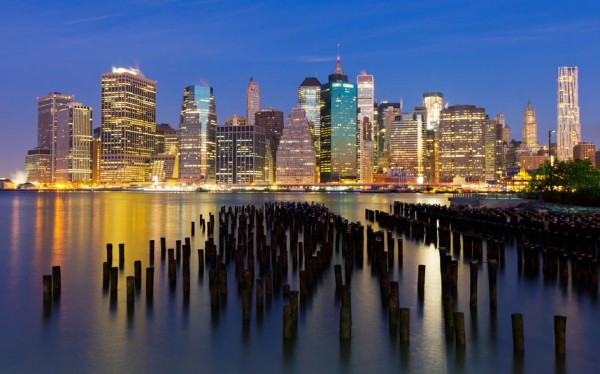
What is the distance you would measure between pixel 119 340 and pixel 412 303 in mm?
9962

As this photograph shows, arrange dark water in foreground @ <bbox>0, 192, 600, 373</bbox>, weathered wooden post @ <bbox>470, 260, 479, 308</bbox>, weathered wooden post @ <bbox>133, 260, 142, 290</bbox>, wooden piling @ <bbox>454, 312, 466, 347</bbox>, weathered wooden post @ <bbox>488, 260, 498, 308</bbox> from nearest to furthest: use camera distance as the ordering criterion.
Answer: dark water in foreground @ <bbox>0, 192, 600, 373</bbox> → wooden piling @ <bbox>454, 312, 466, 347</bbox> → weathered wooden post @ <bbox>470, 260, 479, 308</bbox> → weathered wooden post @ <bbox>488, 260, 498, 308</bbox> → weathered wooden post @ <bbox>133, 260, 142, 290</bbox>

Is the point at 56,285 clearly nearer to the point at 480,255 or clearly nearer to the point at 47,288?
the point at 47,288

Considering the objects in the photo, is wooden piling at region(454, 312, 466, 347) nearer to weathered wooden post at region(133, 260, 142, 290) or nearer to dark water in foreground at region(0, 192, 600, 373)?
dark water in foreground at region(0, 192, 600, 373)

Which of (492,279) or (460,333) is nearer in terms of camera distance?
(460,333)

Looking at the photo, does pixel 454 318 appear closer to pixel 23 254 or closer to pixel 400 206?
pixel 23 254

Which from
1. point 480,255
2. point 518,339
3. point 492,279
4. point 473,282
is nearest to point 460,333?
point 518,339

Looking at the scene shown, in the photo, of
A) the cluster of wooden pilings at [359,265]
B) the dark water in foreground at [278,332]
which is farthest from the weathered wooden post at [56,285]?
the dark water in foreground at [278,332]

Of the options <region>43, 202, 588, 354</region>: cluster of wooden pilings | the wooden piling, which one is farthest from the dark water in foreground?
<region>43, 202, 588, 354</region>: cluster of wooden pilings

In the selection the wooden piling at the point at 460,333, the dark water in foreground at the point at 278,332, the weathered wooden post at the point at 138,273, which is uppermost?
the weathered wooden post at the point at 138,273

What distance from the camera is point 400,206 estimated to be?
243ft

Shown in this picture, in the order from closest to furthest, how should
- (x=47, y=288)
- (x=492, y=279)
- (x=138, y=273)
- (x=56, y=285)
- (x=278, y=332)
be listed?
(x=278, y=332) < (x=492, y=279) < (x=47, y=288) < (x=56, y=285) < (x=138, y=273)

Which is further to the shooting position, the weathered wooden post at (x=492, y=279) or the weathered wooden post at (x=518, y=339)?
the weathered wooden post at (x=492, y=279)

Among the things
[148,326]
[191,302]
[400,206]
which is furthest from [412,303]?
[400,206]

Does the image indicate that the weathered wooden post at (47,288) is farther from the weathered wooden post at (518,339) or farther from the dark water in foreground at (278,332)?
the weathered wooden post at (518,339)
